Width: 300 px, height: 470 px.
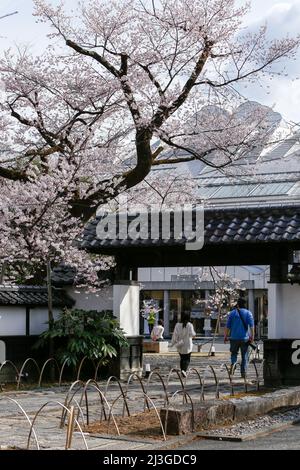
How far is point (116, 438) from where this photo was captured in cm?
940

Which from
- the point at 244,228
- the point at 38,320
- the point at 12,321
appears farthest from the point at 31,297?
the point at 244,228

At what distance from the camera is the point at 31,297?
18359mm

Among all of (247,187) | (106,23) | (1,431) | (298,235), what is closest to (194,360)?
(298,235)

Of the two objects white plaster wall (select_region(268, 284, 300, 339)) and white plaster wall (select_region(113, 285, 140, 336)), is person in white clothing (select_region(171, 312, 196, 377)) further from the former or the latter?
white plaster wall (select_region(268, 284, 300, 339))

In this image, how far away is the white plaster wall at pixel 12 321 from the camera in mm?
17500

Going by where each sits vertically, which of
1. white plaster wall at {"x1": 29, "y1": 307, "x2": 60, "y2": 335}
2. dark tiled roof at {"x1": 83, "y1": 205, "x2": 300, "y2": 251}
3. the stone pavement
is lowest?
the stone pavement

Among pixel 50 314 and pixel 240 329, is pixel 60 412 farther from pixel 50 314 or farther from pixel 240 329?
pixel 240 329

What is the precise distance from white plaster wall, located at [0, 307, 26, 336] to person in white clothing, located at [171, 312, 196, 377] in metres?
3.62

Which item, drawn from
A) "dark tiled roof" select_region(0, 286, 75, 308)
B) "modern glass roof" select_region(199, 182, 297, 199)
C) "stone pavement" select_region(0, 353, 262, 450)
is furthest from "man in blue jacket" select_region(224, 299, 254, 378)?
"modern glass roof" select_region(199, 182, 297, 199)

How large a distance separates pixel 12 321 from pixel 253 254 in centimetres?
584

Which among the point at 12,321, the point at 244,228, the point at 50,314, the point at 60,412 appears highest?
the point at 244,228

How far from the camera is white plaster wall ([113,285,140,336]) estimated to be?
1888 cm

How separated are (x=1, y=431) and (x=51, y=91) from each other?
1129cm

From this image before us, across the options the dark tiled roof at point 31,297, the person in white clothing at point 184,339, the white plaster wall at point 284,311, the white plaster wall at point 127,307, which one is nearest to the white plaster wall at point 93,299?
the dark tiled roof at point 31,297
